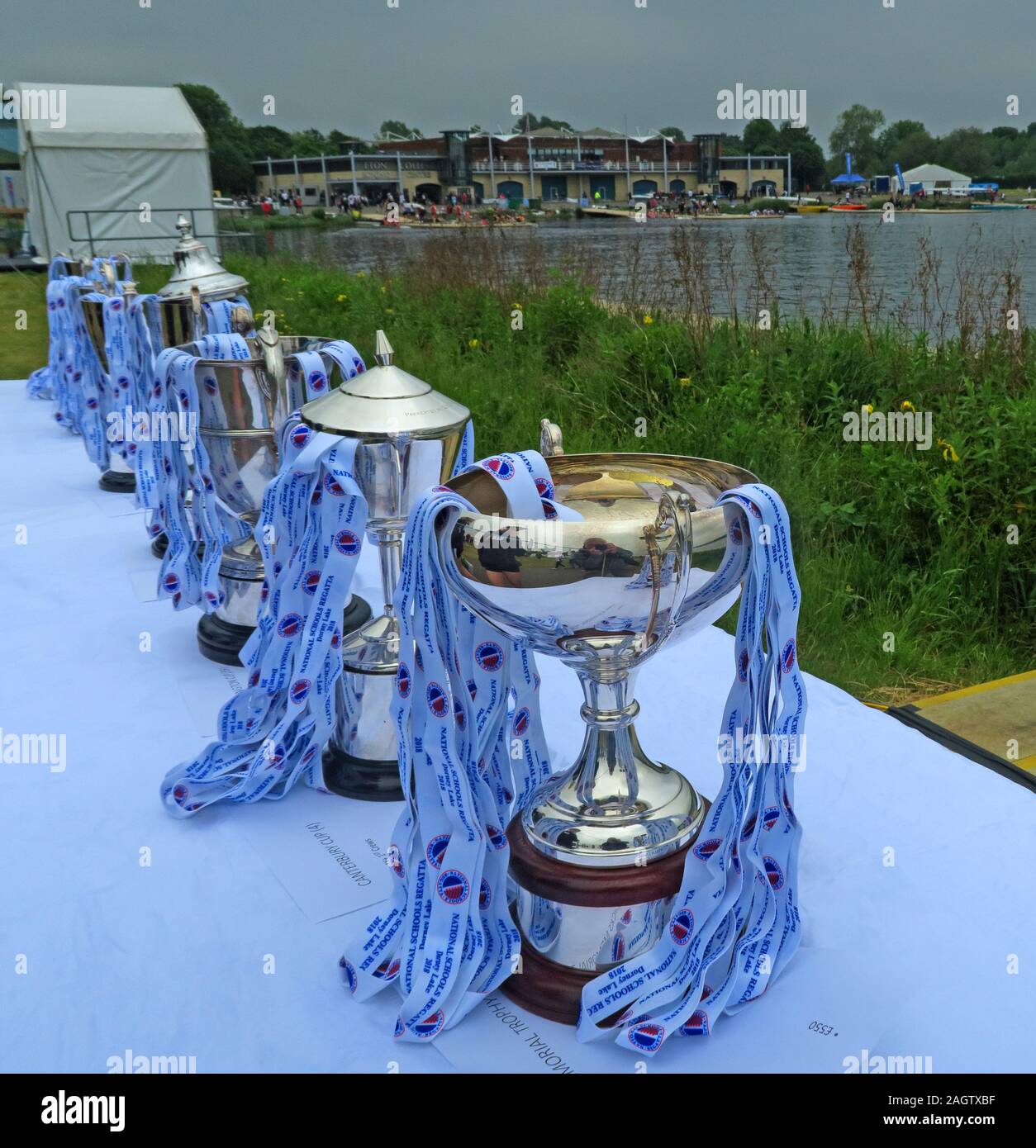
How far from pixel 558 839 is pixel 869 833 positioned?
1.97ft

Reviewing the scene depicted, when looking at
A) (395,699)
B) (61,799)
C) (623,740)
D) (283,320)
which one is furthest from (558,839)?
(283,320)

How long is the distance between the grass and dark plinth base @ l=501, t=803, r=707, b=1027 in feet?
4.63

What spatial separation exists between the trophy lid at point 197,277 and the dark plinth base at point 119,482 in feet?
2.39

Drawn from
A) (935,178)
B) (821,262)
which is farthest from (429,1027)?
(935,178)

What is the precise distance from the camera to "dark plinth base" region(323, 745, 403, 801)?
1.69m

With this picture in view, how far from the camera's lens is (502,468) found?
1128 mm

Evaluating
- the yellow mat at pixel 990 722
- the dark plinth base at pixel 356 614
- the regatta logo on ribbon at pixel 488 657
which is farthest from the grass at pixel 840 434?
the regatta logo on ribbon at pixel 488 657

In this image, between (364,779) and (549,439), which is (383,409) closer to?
(549,439)

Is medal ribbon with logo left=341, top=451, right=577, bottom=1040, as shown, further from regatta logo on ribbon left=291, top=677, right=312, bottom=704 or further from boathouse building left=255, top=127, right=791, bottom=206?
boathouse building left=255, top=127, right=791, bottom=206

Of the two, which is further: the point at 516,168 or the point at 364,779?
the point at 516,168

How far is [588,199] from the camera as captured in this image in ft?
111

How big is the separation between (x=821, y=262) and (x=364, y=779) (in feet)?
21.4

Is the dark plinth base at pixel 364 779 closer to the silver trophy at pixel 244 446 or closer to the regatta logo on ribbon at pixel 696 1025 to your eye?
the silver trophy at pixel 244 446

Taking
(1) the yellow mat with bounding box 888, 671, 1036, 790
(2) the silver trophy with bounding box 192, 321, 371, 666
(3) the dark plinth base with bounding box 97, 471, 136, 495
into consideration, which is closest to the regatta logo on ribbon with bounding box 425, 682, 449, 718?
(2) the silver trophy with bounding box 192, 321, 371, 666
